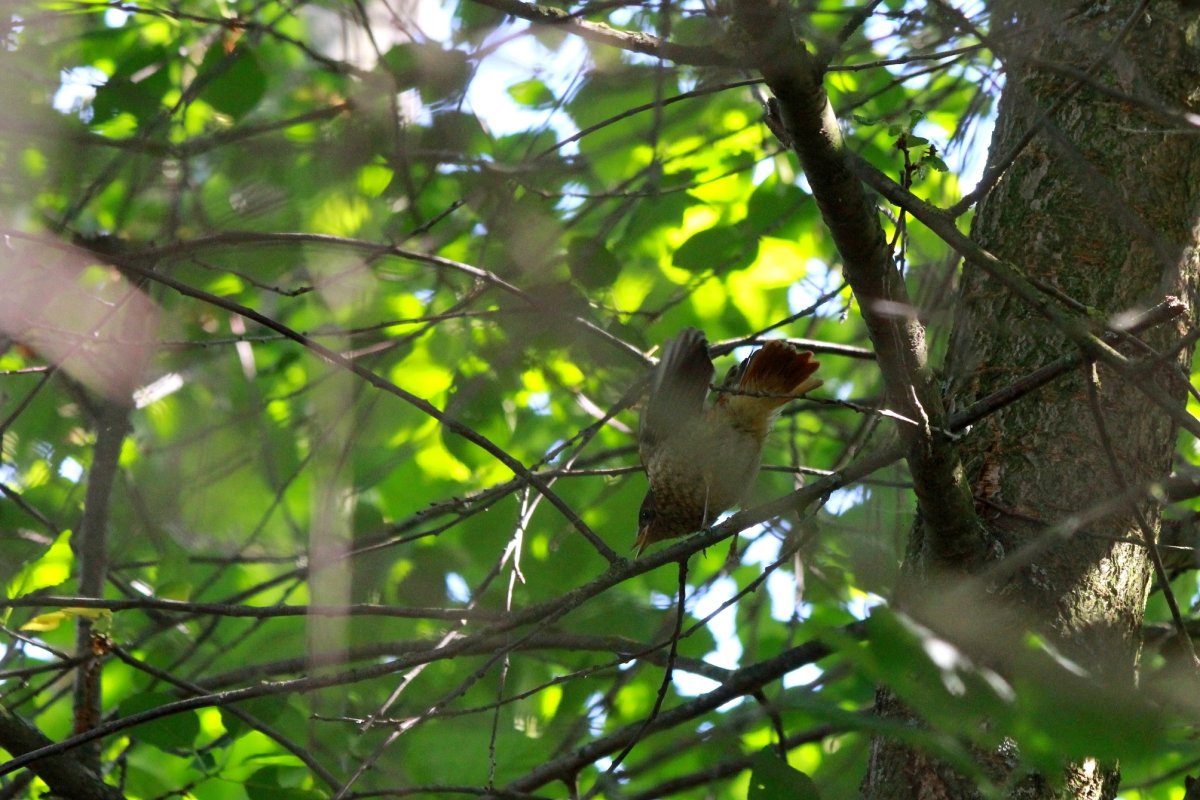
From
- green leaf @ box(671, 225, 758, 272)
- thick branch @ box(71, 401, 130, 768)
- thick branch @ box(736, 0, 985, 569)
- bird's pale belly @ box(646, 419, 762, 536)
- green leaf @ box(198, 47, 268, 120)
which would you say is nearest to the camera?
thick branch @ box(736, 0, 985, 569)

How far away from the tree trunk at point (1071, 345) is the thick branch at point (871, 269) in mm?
233

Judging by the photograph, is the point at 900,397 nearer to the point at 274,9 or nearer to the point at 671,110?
the point at 671,110

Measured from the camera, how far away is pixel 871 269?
1.72 m

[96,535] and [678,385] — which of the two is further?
[96,535]

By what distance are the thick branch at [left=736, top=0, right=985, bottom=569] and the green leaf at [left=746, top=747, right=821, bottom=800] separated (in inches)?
20.1

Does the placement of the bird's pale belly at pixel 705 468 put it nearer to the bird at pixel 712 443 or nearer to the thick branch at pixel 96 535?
the bird at pixel 712 443

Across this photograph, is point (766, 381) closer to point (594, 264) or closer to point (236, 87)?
point (594, 264)

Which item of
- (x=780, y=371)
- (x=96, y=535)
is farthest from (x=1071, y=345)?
(x=96, y=535)

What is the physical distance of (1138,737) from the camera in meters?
0.92

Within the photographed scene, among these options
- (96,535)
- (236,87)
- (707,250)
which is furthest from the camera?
(707,250)

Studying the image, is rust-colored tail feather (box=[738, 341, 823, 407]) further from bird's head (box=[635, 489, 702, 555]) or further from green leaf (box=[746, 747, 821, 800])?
green leaf (box=[746, 747, 821, 800])

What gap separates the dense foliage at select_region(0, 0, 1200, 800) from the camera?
198 centimetres

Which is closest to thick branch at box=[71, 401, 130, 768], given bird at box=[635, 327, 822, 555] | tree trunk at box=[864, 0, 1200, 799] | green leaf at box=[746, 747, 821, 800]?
bird at box=[635, 327, 822, 555]

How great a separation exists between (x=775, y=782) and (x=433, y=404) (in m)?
1.97
